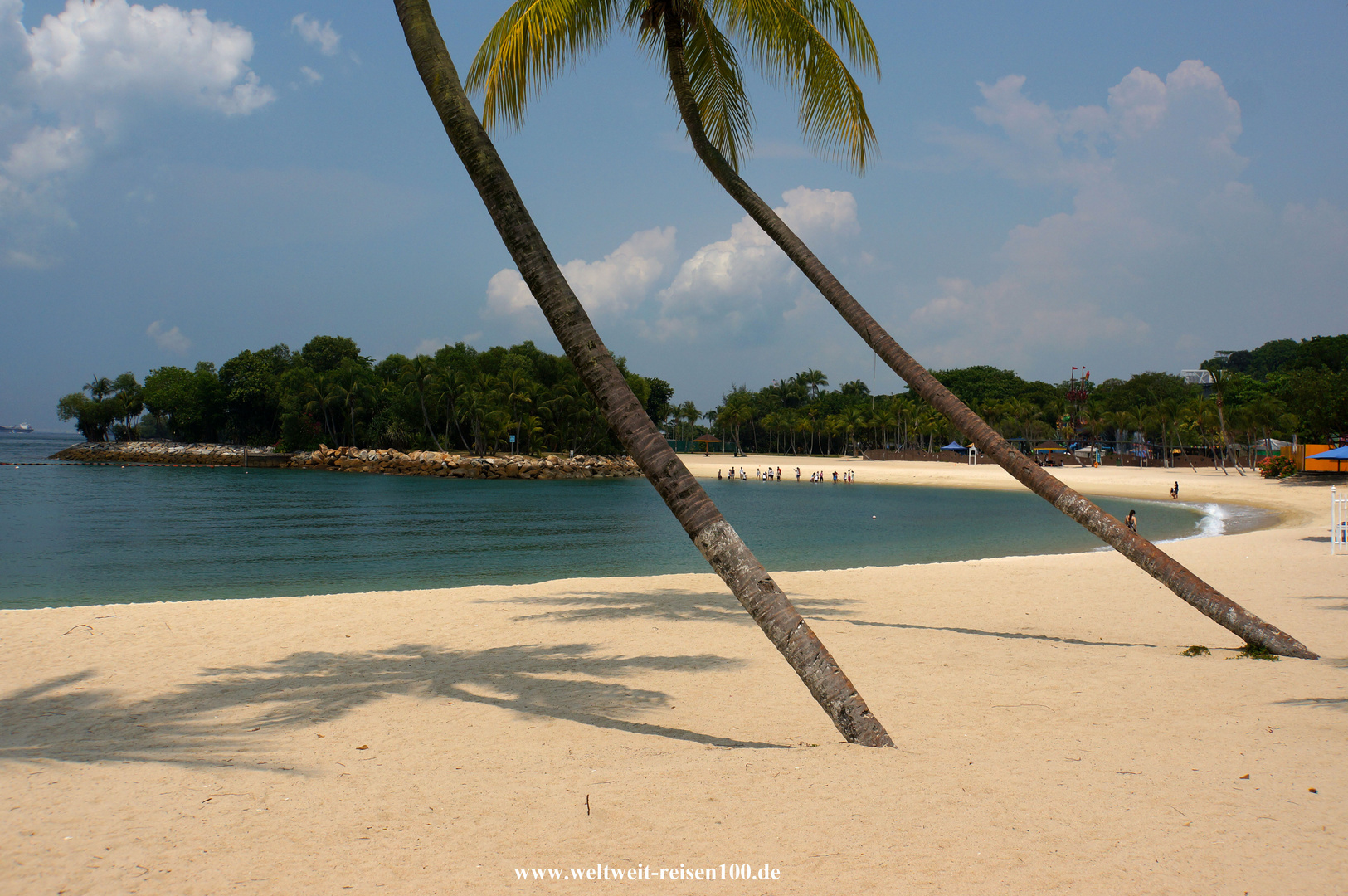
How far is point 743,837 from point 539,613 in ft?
27.3

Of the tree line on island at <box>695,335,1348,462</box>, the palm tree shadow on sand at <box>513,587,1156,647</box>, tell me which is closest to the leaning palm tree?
the tree line on island at <box>695,335,1348,462</box>

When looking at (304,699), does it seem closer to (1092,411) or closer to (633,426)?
(633,426)

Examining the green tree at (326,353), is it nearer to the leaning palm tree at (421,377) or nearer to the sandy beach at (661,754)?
the leaning palm tree at (421,377)

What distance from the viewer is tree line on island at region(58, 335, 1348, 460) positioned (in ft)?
240

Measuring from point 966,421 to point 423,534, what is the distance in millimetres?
23367

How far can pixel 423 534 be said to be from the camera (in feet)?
91.8

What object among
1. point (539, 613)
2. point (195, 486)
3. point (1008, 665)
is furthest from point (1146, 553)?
point (195, 486)

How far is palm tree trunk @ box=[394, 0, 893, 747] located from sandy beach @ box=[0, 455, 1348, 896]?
1.17ft

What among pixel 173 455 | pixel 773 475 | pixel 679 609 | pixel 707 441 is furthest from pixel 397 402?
pixel 679 609

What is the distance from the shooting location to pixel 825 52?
8852mm

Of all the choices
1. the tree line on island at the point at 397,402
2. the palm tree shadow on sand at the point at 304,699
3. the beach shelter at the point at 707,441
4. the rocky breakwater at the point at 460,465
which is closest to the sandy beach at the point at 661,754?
the palm tree shadow on sand at the point at 304,699

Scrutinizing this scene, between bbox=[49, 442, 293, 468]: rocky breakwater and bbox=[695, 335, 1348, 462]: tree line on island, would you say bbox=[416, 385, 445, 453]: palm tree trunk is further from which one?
bbox=[695, 335, 1348, 462]: tree line on island

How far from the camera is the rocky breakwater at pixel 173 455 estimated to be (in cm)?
8275

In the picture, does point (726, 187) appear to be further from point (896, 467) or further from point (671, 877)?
point (896, 467)
